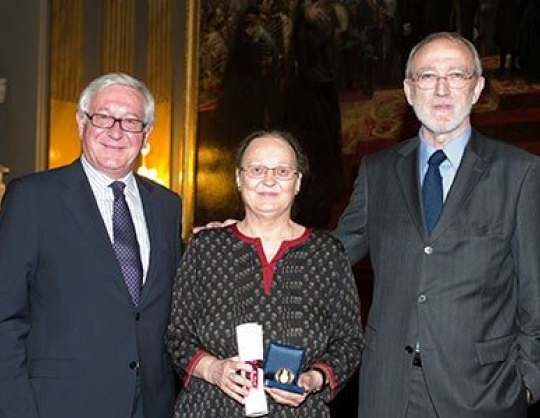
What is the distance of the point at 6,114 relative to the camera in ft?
34.7

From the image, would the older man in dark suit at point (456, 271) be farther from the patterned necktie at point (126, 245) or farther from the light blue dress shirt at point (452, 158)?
the patterned necktie at point (126, 245)

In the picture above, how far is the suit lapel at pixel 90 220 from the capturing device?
307cm

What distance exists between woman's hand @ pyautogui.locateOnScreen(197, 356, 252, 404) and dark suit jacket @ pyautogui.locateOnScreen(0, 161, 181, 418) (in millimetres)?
345

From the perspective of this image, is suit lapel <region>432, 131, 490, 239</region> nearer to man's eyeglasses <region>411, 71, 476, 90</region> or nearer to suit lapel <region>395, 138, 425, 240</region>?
suit lapel <region>395, 138, 425, 240</region>

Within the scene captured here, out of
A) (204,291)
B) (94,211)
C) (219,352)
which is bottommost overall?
(219,352)

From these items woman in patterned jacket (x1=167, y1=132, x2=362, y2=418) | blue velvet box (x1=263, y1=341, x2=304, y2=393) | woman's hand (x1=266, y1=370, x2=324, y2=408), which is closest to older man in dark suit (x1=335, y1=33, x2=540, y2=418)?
woman in patterned jacket (x1=167, y1=132, x2=362, y2=418)

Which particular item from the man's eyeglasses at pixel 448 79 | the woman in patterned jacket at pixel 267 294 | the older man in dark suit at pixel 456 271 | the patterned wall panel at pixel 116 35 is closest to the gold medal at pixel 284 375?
the woman in patterned jacket at pixel 267 294

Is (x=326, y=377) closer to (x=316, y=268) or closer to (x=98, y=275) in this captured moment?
(x=316, y=268)

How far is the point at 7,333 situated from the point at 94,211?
1.73ft

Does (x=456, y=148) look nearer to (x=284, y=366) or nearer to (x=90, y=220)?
(x=284, y=366)

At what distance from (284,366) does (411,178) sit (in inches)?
38.3

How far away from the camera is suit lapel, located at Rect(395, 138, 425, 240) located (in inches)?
126

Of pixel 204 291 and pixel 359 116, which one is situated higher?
pixel 359 116

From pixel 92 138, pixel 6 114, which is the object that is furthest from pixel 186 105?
pixel 92 138
